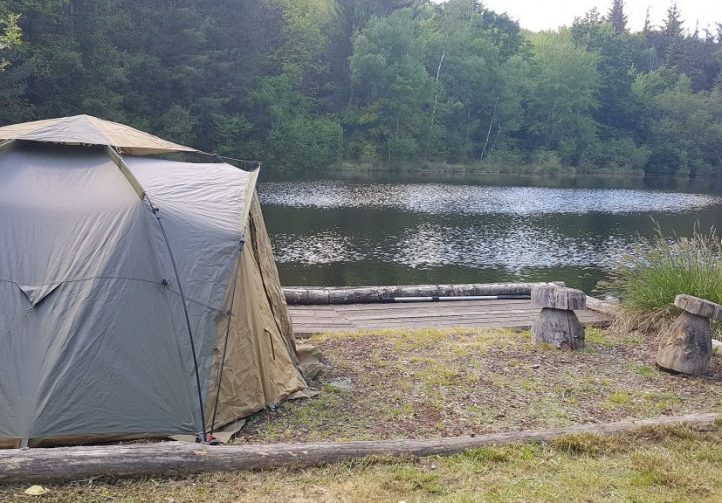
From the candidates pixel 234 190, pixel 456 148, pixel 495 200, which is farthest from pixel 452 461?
pixel 456 148

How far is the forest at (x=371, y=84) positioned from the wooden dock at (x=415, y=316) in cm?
2267

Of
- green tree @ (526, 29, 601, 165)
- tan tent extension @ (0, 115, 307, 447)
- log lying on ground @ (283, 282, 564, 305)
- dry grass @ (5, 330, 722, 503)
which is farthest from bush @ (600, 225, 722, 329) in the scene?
green tree @ (526, 29, 601, 165)

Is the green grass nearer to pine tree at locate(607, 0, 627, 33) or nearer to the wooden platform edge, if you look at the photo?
the wooden platform edge

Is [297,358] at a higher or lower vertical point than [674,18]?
lower

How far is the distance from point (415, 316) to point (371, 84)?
4771 cm

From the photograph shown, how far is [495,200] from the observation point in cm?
3388

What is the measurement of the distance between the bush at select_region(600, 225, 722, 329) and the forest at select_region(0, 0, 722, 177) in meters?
25.4

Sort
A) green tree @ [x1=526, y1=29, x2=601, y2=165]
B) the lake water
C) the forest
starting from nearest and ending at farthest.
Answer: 1. the lake water
2. the forest
3. green tree @ [x1=526, y1=29, x2=601, y2=165]

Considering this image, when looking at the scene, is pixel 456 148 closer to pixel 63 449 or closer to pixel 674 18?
pixel 674 18

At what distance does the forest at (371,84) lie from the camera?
33.5 meters

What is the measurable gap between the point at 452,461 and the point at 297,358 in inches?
91.2

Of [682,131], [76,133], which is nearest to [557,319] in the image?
[76,133]

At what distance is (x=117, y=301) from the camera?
4656 mm

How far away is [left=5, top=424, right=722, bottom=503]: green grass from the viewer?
3.69 metres
